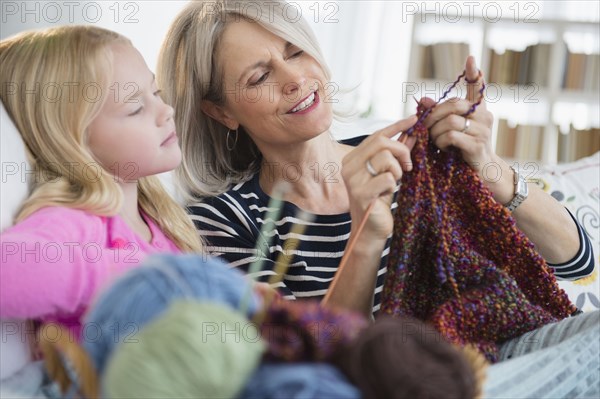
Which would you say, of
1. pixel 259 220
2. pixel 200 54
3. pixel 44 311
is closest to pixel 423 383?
pixel 44 311

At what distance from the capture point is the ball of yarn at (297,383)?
647mm

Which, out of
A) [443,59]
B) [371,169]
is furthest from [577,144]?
[371,169]

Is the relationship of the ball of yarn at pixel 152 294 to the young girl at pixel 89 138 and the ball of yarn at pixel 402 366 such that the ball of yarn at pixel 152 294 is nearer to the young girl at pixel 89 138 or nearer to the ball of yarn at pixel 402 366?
the ball of yarn at pixel 402 366

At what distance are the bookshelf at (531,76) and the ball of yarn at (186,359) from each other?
3.52m

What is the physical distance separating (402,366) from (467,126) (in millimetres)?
602

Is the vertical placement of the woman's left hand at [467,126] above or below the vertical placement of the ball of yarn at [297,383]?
above

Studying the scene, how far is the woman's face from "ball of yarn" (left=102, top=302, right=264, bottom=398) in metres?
0.80

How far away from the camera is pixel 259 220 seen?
1.50 m

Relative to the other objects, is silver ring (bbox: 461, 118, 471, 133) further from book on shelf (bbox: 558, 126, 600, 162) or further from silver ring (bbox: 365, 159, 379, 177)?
book on shelf (bbox: 558, 126, 600, 162)

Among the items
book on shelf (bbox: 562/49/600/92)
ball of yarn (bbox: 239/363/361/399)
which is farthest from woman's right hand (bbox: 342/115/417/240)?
book on shelf (bbox: 562/49/600/92)

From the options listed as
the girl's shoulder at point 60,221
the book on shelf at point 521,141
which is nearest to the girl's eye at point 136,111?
the girl's shoulder at point 60,221

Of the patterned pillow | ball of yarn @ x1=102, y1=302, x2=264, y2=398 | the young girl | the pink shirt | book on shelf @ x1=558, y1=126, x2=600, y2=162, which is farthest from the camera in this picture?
book on shelf @ x1=558, y1=126, x2=600, y2=162

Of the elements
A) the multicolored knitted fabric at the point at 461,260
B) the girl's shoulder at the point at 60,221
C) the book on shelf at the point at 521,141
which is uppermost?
the girl's shoulder at the point at 60,221

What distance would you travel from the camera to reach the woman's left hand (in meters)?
1.19
